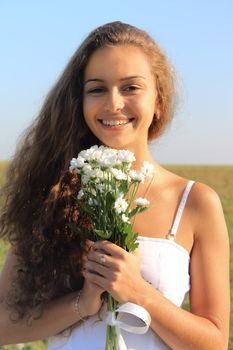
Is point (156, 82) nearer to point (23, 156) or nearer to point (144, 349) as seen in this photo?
point (23, 156)

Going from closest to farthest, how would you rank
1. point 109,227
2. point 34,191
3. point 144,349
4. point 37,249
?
point 109,227, point 144,349, point 37,249, point 34,191

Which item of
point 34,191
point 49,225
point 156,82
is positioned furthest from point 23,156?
point 156,82

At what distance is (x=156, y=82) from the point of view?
3078mm

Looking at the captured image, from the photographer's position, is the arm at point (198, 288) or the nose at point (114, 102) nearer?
the arm at point (198, 288)

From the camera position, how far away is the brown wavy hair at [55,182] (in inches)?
114

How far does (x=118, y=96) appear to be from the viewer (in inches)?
109

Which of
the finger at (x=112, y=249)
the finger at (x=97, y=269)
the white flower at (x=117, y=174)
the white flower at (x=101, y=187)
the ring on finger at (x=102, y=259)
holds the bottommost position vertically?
the finger at (x=97, y=269)

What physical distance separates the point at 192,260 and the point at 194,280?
3.4 inches

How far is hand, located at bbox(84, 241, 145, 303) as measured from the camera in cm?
247

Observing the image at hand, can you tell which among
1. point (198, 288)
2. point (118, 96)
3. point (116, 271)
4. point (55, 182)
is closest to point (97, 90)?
point (118, 96)

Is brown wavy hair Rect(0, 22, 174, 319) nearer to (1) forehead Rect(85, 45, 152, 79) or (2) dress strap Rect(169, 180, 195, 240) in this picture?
(1) forehead Rect(85, 45, 152, 79)

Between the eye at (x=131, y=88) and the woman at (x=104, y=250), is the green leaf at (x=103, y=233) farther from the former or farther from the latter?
the eye at (x=131, y=88)

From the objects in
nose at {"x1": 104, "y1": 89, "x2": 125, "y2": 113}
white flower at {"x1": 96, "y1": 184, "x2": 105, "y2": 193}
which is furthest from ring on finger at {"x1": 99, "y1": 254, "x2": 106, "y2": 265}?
nose at {"x1": 104, "y1": 89, "x2": 125, "y2": 113}

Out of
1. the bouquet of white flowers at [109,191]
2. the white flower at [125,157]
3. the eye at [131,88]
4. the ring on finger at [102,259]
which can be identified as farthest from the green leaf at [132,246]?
the eye at [131,88]
